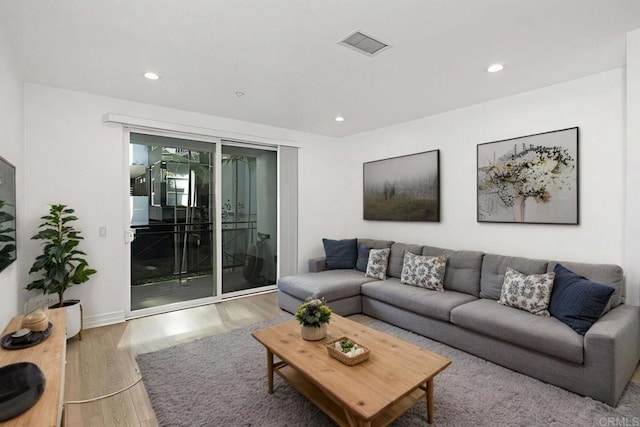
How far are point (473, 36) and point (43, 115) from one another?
3899 millimetres

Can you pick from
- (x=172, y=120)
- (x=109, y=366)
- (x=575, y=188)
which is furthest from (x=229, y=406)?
(x=575, y=188)

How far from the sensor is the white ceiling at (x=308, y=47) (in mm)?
1931

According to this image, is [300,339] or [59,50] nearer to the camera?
[300,339]

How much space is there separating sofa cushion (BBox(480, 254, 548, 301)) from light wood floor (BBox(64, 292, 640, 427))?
3.24 ft

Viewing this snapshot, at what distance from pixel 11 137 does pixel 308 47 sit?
2377mm

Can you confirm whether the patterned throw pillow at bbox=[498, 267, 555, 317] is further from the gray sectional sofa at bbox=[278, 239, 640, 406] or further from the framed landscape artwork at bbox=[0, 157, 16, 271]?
the framed landscape artwork at bbox=[0, 157, 16, 271]

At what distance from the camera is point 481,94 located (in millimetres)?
3365

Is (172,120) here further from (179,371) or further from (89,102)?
(179,371)

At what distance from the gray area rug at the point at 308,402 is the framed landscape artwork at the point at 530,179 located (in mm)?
1532

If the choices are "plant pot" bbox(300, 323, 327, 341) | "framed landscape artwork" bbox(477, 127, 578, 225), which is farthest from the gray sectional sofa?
"plant pot" bbox(300, 323, 327, 341)

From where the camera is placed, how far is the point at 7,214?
6.97ft

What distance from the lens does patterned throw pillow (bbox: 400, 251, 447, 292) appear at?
3447 mm

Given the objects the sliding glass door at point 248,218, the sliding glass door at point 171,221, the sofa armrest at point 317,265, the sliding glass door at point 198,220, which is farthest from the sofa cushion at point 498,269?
the sliding glass door at point 171,221

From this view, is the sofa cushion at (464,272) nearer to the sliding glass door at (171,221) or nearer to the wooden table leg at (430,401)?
the wooden table leg at (430,401)
